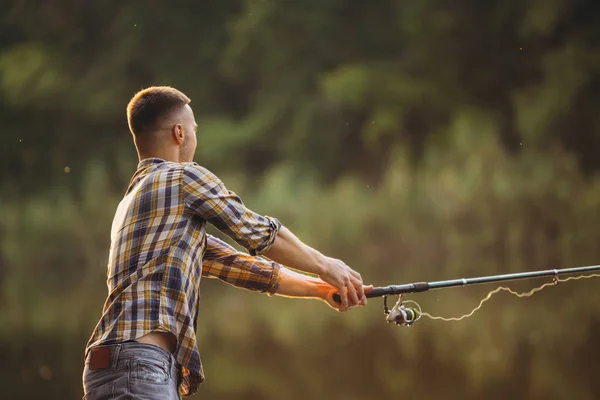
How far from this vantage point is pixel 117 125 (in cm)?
1372

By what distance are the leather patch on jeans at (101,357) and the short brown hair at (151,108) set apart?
1.31 ft

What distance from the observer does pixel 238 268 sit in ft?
6.25

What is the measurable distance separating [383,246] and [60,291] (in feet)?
9.32

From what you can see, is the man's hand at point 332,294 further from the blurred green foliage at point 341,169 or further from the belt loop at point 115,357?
the blurred green foliage at point 341,169

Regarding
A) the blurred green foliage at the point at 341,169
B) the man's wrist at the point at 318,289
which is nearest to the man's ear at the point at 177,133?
the man's wrist at the point at 318,289

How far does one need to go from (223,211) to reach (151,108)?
0.83 ft

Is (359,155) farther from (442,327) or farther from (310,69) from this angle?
(442,327)

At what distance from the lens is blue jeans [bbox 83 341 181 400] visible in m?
1.49

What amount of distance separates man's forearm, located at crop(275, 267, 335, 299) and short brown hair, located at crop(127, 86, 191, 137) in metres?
0.44

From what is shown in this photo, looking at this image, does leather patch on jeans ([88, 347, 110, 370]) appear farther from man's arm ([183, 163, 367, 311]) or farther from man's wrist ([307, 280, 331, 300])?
man's wrist ([307, 280, 331, 300])

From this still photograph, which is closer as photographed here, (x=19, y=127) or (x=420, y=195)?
(x=420, y=195)

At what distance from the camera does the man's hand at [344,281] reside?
5.81ft

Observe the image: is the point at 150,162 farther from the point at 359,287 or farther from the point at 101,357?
the point at 359,287

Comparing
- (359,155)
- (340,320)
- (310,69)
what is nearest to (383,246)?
(340,320)
